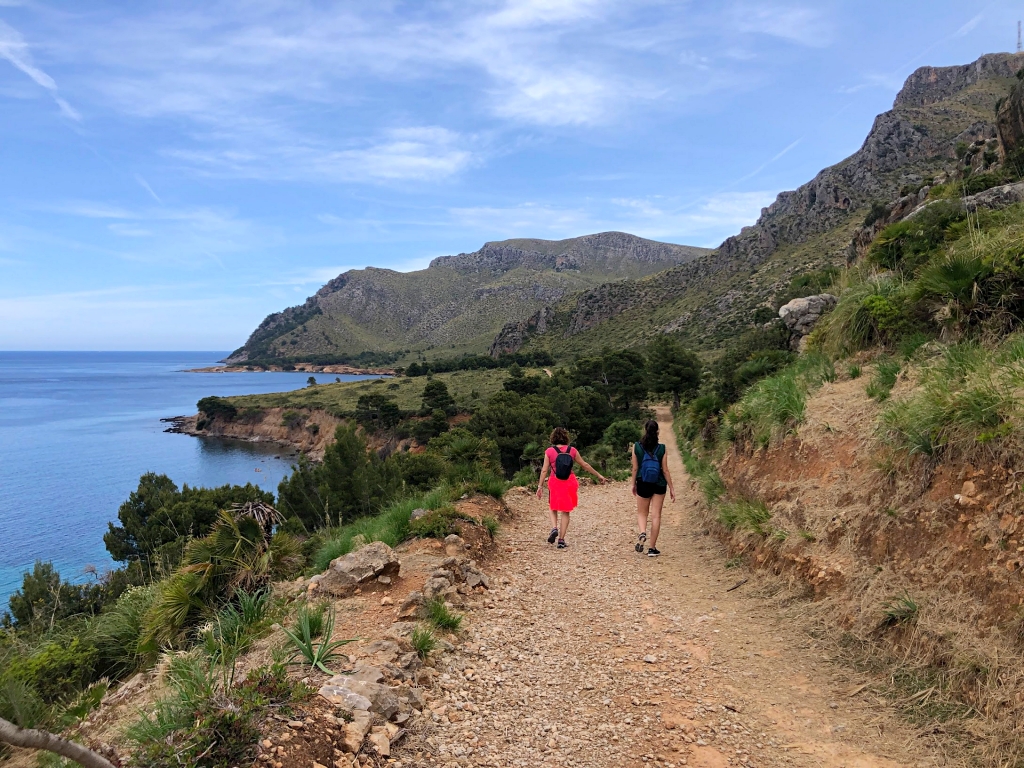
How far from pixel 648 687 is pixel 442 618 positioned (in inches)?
73.7

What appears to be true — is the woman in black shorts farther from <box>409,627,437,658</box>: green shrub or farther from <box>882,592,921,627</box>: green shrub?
<box>409,627,437,658</box>: green shrub

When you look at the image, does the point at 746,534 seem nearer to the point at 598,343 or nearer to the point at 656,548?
the point at 656,548

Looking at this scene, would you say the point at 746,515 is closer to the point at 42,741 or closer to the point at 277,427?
the point at 42,741

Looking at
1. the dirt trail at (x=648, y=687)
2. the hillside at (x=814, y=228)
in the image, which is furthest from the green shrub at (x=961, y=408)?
the hillside at (x=814, y=228)

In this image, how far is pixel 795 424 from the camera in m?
6.64

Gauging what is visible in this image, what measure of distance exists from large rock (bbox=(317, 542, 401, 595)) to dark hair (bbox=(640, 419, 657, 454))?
3.56m

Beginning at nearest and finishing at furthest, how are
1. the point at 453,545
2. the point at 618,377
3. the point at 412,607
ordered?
the point at 412,607, the point at 453,545, the point at 618,377

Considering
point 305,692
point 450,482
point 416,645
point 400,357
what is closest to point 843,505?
point 416,645

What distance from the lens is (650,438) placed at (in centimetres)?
724

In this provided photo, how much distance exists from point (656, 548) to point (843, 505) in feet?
9.92

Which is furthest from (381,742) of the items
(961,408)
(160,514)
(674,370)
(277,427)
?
(277,427)

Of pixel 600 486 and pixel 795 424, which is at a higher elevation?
pixel 795 424

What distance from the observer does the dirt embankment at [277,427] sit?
76938 millimetres

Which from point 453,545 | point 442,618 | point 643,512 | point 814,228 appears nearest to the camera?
point 442,618
